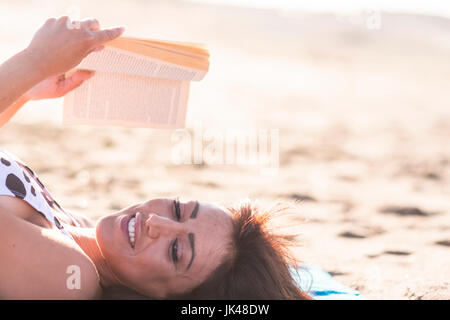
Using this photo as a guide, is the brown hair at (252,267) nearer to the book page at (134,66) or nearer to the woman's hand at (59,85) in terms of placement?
the book page at (134,66)

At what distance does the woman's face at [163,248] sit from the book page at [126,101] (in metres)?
0.47

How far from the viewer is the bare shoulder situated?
6.85 feet

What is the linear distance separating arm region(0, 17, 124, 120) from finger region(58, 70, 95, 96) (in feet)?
2.03

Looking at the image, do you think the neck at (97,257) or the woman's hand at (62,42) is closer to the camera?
the woman's hand at (62,42)

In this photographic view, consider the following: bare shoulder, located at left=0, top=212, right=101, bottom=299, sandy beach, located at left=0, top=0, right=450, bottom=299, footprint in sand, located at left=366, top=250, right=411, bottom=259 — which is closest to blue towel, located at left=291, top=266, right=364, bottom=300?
sandy beach, located at left=0, top=0, right=450, bottom=299

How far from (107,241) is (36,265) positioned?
380mm

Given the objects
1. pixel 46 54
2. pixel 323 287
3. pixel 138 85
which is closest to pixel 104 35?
pixel 46 54

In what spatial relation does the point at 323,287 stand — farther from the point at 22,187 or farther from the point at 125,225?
the point at 22,187

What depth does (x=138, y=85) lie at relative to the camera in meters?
2.66

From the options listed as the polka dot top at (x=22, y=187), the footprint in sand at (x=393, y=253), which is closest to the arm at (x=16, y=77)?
the polka dot top at (x=22, y=187)

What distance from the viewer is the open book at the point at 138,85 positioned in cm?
248

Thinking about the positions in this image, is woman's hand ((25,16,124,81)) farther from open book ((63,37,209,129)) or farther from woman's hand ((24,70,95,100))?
woman's hand ((24,70,95,100))
